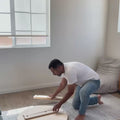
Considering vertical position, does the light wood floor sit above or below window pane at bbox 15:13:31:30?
below

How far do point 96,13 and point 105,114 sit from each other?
2.52 m

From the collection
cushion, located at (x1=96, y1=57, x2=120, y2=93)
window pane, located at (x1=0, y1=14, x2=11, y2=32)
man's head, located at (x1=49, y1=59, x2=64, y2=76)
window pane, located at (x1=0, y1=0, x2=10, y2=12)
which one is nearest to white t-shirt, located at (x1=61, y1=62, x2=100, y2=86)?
man's head, located at (x1=49, y1=59, x2=64, y2=76)

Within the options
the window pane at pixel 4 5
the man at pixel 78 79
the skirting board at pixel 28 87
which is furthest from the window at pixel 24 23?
the man at pixel 78 79

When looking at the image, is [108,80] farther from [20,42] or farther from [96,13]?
[20,42]

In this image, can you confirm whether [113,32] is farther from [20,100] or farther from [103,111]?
[20,100]

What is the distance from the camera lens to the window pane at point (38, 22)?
3.56 metres

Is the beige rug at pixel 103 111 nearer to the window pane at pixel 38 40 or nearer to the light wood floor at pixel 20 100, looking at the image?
the light wood floor at pixel 20 100

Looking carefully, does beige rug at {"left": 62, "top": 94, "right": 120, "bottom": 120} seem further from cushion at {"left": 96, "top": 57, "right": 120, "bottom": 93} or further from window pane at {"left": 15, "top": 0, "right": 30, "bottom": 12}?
window pane at {"left": 15, "top": 0, "right": 30, "bottom": 12}

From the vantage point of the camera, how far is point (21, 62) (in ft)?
11.5

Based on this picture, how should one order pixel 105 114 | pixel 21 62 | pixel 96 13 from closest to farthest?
pixel 105 114, pixel 21 62, pixel 96 13

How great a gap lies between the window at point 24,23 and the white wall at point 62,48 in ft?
0.52

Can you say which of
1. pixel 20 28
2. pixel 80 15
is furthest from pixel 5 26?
pixel 80 15

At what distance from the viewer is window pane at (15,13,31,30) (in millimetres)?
3404

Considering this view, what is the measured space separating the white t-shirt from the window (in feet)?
5.14
